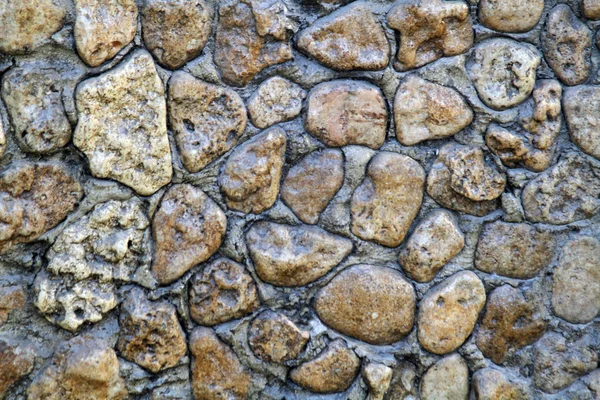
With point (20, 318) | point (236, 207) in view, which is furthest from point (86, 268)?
point (236, 207)

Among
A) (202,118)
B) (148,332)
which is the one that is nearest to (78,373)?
(148,332)

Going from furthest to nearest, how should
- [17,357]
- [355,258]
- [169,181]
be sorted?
[355,258], [169,181], [17,357]

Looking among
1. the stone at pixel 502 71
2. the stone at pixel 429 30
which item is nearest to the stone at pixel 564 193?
the stone at pixel 502 71

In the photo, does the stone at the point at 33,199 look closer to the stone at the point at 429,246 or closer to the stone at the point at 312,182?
the stone at the point at 312,182

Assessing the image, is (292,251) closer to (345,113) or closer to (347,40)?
(345,113)

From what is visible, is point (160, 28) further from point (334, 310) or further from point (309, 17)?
point (334, 310)
